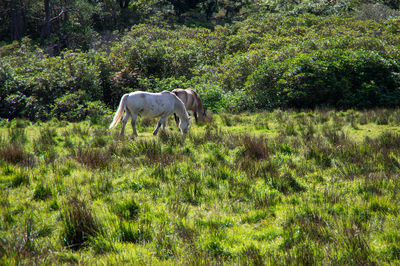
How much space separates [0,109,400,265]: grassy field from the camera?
347 centimetres

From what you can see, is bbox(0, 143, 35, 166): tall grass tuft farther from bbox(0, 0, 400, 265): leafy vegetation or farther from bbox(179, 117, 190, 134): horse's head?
bbox(179, 117, 190, 134): horse's head

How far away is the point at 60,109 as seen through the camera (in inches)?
599

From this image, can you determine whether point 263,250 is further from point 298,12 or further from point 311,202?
point 298,12

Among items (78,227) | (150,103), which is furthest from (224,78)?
(78,227)

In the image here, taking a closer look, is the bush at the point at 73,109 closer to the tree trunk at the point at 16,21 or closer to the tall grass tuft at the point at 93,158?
the tall grass tuft at the point at 93,158

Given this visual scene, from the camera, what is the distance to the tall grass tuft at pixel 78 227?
148 inches

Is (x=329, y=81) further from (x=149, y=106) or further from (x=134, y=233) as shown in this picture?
(x=134, y=233)

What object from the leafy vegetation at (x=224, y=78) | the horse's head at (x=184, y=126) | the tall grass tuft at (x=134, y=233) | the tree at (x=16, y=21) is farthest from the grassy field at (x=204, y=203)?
the tree at (x=16, y=21)

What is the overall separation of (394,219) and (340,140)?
16.1ft

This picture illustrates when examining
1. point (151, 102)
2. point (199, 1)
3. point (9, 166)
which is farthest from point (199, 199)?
point (199, 1)

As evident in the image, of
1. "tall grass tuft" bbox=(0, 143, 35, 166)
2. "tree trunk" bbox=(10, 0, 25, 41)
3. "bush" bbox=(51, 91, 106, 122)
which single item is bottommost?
"bush" bbox=(51, 91, 106, 122)

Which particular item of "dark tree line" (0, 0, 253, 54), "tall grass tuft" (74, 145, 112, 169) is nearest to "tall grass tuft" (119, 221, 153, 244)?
"tall grass tuft" (74, 145, 112, 169)

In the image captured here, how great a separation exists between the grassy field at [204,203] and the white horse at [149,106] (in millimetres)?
2004

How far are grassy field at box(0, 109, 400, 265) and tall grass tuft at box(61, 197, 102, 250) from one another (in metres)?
0.01
